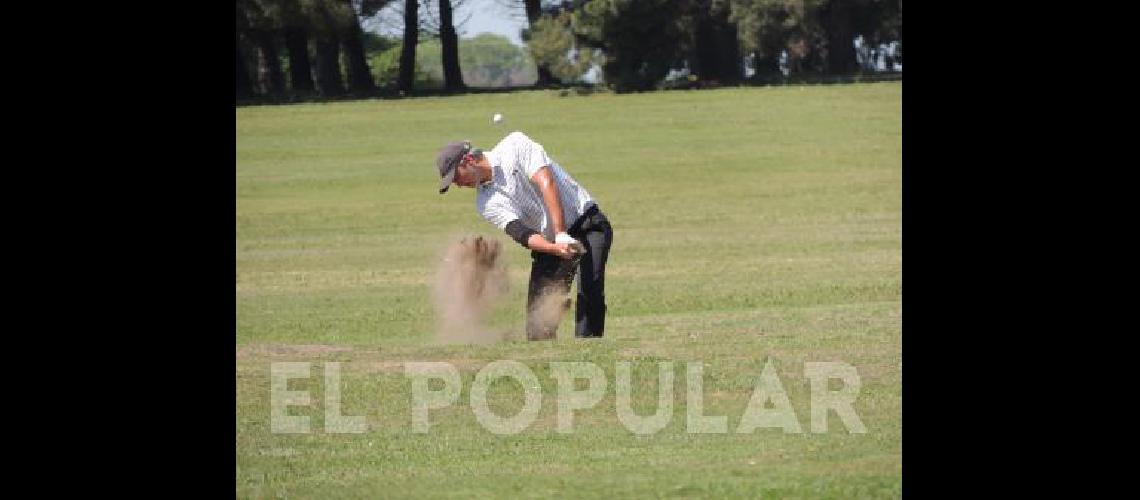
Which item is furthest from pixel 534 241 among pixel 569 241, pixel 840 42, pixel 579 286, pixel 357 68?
pixel 357 68

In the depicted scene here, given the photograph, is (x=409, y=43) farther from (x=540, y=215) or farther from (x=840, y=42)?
(x=540, y=215)

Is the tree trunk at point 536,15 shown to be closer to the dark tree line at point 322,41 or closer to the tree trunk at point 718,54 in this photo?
the dark tree line at point 322,41

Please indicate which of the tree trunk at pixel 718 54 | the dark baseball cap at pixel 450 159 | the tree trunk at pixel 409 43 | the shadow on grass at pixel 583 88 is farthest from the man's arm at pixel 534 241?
the tree trunk at pixel 409 43

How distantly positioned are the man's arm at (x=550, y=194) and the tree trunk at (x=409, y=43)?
162 feet

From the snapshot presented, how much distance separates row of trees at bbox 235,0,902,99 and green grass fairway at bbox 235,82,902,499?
5.15 feet

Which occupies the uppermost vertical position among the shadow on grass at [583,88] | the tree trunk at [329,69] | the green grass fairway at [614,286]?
the tree trunk at [329,69]

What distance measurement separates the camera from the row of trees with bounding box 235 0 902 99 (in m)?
57.4

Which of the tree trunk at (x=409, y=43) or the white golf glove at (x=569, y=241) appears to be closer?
the white golf glove at (x=569, y=241)

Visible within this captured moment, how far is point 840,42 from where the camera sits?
63094 mm

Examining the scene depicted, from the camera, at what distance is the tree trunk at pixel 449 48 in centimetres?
6391

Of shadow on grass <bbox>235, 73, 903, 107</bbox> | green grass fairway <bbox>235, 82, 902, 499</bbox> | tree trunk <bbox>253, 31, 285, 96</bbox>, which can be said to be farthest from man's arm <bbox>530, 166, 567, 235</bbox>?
tree trunk <bbox>253, 31, 285, 96</bbox>
